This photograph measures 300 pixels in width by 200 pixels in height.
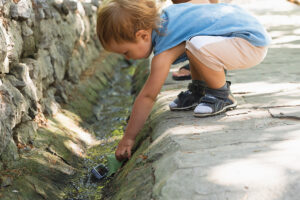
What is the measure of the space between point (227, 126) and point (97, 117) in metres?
2.24

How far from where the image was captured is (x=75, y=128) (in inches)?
145

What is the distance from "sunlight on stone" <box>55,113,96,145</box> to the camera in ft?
11.8

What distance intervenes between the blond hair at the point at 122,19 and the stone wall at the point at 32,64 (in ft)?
2.29

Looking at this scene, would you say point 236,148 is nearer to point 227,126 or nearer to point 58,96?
point 227,126

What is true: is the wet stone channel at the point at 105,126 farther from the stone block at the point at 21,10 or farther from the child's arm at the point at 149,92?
the stone block at the point at 21,10

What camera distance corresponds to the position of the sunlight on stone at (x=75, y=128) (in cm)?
361

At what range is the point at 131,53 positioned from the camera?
259cm

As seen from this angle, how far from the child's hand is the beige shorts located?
0.72 metres

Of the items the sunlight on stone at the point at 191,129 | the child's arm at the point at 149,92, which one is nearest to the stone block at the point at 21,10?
the child's arm at the point at 149,92

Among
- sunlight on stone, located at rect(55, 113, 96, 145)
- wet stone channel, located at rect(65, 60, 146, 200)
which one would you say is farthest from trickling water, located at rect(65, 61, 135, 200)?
sunlight on stone, located at rect(55, 113, 96, 145)

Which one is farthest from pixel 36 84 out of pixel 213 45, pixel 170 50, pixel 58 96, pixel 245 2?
pixel 245 2

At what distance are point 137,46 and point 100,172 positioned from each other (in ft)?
3.13

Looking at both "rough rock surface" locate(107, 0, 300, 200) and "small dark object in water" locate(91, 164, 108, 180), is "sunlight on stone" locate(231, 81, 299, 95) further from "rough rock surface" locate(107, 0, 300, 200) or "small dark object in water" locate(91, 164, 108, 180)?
"small dark object in water" locate(91, 164, 108, 180)

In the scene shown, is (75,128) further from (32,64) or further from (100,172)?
(100,172)
